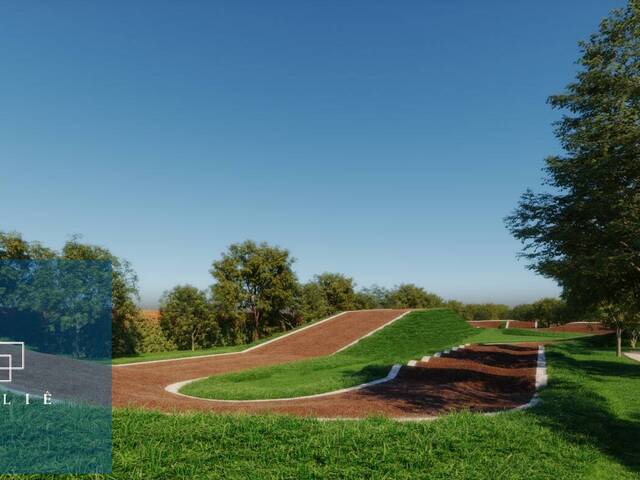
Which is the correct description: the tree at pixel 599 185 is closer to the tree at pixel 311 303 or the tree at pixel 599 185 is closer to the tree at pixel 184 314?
the tree at pixel 184 314

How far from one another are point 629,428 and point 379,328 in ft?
73.2

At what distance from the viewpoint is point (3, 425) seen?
232 inches

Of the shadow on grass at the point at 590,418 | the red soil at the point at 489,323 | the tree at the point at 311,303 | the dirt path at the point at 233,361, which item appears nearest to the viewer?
the shadow on grass at the point at 590,418

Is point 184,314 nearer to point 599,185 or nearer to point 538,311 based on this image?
point 599,185

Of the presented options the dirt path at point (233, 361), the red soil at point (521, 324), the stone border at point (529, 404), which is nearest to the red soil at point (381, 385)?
the dirt path at point (233, 361)

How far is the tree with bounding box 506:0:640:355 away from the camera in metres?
10.5

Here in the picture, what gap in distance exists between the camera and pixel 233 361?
22719 mm

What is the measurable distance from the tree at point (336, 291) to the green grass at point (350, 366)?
45.8ft

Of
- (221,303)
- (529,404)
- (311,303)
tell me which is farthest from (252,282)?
(529,404)

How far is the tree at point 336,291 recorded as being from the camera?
4897 cm

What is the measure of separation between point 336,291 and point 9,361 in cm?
3879

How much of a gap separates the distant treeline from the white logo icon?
41.8ft

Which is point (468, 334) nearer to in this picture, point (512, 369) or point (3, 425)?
point (512, 369)

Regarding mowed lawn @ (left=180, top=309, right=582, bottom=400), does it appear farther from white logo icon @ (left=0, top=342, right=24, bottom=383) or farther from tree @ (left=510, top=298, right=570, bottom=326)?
tree @ (left=510, top=298, right=570, bottom=326)
